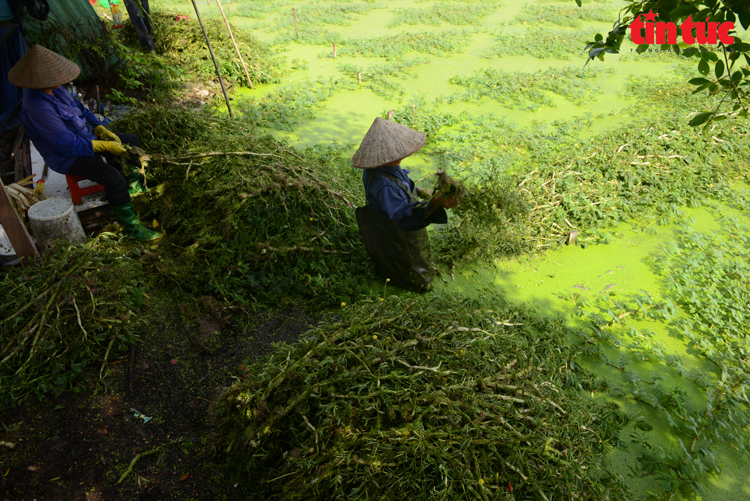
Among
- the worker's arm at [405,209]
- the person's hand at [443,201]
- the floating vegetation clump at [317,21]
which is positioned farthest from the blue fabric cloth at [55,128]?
the floating vegetation clump at [317,21]

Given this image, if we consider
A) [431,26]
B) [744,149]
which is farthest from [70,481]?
[431,26]

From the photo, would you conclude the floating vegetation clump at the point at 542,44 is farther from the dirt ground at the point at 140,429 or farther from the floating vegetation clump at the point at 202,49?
the dirt ground at the point at 140,429

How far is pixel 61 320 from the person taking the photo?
95.8 inches

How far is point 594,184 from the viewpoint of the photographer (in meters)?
4.48

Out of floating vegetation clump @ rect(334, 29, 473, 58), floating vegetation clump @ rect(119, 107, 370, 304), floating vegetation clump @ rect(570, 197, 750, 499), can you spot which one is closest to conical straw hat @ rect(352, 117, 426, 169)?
floating vegetation clump @ rect(119, 107, 370, 304)

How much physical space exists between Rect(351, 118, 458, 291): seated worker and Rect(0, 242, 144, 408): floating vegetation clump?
66.3 inches

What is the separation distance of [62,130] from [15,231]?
86 centimetres

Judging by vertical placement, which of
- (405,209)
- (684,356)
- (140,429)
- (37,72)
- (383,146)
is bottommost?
(684,356)

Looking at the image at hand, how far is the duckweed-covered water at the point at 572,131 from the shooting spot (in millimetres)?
2681

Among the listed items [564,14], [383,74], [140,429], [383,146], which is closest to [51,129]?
[140,429]

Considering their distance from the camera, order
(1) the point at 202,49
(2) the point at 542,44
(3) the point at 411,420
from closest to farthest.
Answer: (3) the point at 411,420 → (1) the point at 202,49 → (2) the point at 542,44

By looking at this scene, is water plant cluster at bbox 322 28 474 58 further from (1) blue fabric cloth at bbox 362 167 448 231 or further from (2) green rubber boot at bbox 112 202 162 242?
(1) blue fabric cloth at bbox 362 167 448 231

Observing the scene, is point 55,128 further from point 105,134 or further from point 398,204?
point 398,204

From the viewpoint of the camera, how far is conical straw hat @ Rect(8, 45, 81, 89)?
296 centimetres
